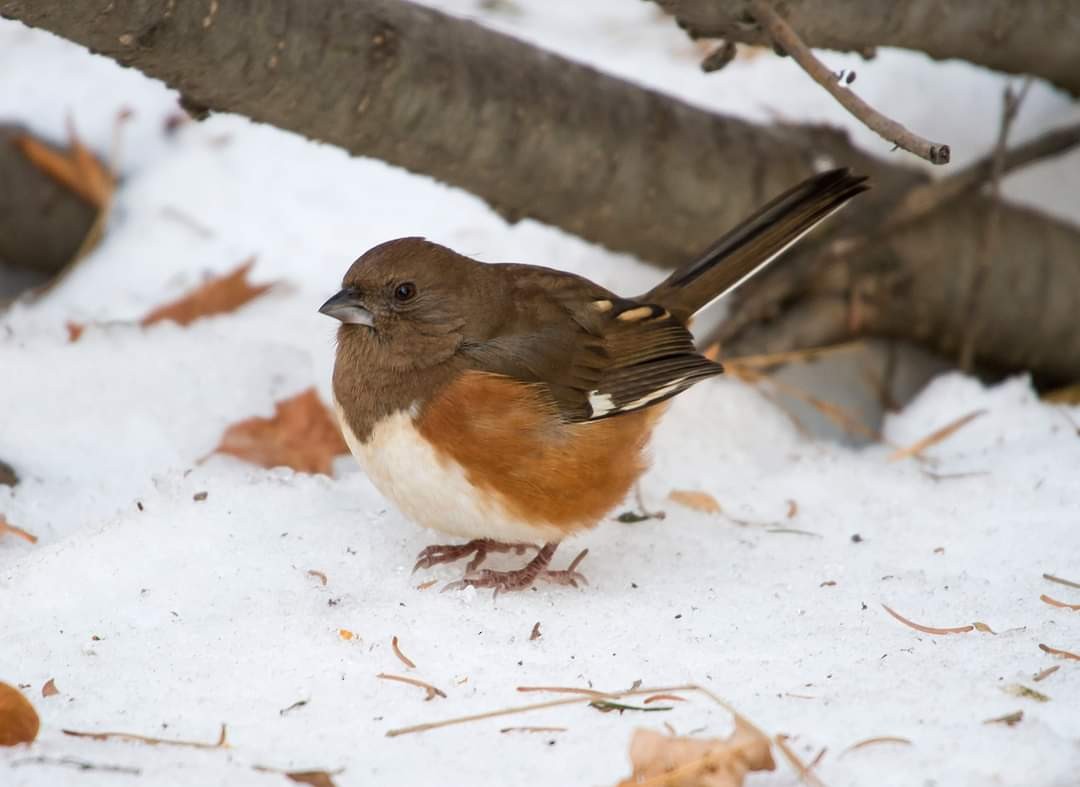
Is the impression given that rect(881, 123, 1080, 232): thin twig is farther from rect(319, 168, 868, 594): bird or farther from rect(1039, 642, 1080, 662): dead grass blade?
rect(1039, 642, 1080, 662): dead grass blade

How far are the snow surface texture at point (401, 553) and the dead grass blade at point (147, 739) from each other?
2 cm

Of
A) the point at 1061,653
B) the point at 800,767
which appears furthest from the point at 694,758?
the point at 1061,653

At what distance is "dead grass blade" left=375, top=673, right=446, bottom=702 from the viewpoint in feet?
8.91

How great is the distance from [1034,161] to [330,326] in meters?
2.78

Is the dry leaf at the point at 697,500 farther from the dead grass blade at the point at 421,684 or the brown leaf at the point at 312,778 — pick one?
the brown leaf at the point at 312,778

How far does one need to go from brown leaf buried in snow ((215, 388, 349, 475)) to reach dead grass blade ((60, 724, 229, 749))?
1475 mm

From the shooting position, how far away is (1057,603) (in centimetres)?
315

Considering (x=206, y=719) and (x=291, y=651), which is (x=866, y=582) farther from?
(x=206, y=719)

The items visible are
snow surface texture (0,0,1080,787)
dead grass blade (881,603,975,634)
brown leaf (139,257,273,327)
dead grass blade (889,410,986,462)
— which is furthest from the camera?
brown leaf (139,257,273,327)

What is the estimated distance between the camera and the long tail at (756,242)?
3.99 meters

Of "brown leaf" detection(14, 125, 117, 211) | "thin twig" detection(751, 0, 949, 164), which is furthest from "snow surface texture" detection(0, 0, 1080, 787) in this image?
"thin twig" detection(751, 0, 949, 164)

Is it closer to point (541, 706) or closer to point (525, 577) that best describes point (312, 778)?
point (541, 706)

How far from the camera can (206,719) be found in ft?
8.49

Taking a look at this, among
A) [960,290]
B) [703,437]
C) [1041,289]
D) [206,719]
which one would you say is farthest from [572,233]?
[206,719]
